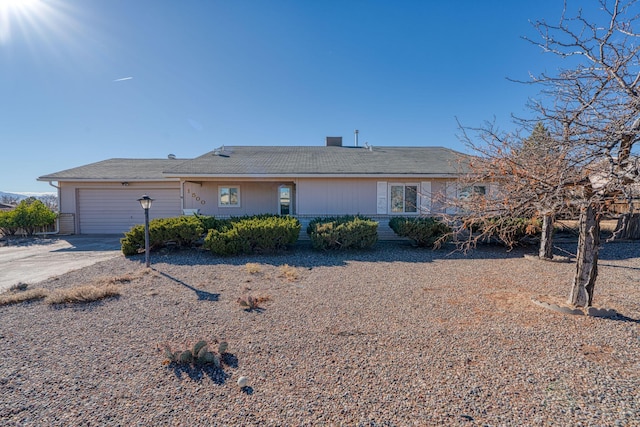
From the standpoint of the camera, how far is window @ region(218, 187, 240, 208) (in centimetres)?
1267

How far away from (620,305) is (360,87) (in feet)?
38.1

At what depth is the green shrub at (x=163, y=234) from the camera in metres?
8.30

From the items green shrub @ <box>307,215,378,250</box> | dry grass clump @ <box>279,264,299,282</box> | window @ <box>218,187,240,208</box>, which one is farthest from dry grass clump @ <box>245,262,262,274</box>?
window @ <box>218,187,240,208</box>

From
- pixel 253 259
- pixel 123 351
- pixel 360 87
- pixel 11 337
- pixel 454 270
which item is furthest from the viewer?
pixel 360 87

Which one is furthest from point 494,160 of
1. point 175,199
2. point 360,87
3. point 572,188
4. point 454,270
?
point 175,199

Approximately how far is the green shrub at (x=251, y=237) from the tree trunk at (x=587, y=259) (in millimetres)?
6425

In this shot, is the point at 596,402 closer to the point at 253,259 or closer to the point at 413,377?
the point at 413,377

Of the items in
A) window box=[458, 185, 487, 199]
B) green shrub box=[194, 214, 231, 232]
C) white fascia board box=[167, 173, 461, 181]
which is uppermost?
white fascia board box=[167, 173, 461, 181]

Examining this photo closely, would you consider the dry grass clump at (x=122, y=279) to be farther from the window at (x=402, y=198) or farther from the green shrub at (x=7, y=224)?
the green shrub at (x=7, y=224)

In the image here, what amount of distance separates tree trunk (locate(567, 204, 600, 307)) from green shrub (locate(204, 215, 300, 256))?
253 inches

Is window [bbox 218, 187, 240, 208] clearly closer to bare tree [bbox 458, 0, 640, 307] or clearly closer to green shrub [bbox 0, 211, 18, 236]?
green shrub [bbox 0, 211, 18, 236]

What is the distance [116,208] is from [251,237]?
9260mm

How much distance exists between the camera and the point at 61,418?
2.17 metres

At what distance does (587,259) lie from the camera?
13.5 ft
